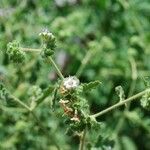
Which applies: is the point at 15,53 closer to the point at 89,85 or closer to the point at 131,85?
the point at 89,85

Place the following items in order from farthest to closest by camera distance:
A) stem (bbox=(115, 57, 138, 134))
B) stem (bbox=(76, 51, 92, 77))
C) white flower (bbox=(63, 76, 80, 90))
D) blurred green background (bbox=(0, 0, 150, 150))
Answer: stem (bbox=(76, 51, 92, 77)) < stem (bbox=(115, 57, 138, 134)) < blurred green background (bbox=(0, 0, 150, 150)) < white flower (bbox=(63, 76, 80, 90))

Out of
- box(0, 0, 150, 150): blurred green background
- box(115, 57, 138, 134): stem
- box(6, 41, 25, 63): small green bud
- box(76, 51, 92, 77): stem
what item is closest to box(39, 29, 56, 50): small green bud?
box(6, 41, 25, 63): small green bud

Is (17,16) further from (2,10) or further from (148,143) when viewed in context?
Result: (148,143)

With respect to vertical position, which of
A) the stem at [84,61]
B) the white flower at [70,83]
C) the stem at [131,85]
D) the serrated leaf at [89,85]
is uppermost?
the stem at [84,61]

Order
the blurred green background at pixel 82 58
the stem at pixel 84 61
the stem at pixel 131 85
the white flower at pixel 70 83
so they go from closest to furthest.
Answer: the white flower at pixel 70 83, the blurred green background at pixel 82 58, the stem at pixel 131 85, the stem at pixel 84 61

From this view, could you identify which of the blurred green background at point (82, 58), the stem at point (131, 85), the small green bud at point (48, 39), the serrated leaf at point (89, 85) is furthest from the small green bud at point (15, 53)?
the stem at point (131, 85)

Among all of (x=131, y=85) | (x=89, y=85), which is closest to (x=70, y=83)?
(x=89, y=85)

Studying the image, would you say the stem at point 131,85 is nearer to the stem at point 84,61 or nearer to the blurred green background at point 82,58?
the blurred green background at point 82,58

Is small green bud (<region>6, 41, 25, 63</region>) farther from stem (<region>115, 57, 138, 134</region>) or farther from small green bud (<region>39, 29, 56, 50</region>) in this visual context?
stem (<region>115, 57, 138, 134</region>)

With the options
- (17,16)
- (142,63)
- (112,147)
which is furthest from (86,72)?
(112,147)
